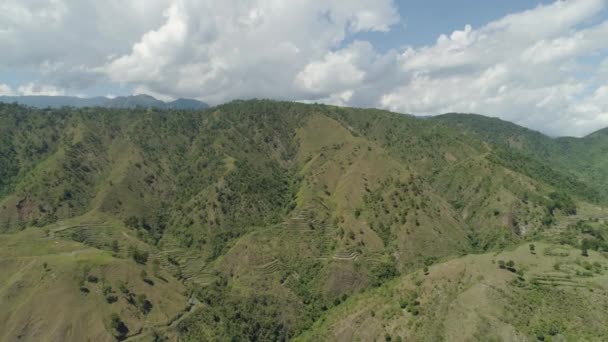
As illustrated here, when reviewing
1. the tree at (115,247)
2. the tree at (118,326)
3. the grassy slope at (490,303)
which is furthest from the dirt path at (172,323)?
the grassy slope at (490,303)

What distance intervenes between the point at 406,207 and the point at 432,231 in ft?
38.1

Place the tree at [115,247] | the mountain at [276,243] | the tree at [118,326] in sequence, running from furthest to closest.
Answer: the tree at [115,247]
the tree at [118,326]
the mountain at [276,243]

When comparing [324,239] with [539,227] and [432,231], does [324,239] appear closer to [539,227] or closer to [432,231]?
[432,231]

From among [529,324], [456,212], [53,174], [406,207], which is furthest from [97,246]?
[456,212]

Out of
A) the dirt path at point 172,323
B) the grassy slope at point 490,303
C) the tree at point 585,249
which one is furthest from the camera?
the dirt path at point 172,323

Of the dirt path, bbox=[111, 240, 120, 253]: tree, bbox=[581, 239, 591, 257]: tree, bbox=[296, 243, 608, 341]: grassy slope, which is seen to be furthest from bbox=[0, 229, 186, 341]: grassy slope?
bbox=[581, 239, 591, 257]: tree

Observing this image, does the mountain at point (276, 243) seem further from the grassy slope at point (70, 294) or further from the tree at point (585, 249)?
the tree at point (585, 249)

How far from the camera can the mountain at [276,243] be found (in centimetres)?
7438

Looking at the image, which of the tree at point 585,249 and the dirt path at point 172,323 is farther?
the dirt path at point 172,323

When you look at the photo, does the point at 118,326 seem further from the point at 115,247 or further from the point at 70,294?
the point at 115,247

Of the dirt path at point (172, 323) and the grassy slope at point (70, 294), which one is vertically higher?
the grassy slope at point (70, 294)

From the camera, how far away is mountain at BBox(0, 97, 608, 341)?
74375 millimetres

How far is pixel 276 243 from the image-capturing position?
407 feet

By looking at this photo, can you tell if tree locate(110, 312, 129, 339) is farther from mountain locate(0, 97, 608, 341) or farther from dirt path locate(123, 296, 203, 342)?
dirt path locate(123, 296, 203, 342)
